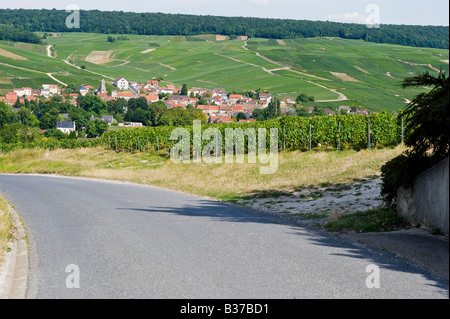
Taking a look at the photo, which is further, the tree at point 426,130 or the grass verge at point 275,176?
the grass verge at point 275,176

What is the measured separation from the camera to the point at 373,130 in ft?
108

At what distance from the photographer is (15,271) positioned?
30.5 ft

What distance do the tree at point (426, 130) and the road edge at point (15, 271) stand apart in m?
8.22

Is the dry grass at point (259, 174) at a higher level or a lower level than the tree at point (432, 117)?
lower

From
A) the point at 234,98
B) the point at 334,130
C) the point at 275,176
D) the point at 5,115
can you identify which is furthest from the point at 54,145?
the point at 234,98

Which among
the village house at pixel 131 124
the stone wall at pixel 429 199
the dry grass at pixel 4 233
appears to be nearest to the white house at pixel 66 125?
the village house at pixel 131 124

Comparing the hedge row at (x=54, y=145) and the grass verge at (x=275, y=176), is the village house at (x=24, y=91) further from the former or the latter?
the grass verge at (x=275, y=176)

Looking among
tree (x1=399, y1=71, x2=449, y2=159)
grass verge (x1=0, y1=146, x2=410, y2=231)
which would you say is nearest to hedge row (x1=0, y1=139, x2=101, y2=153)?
grass verge (x1=0, y1=146, x2=410, y2=231)

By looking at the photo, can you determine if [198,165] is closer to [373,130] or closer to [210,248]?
[373,130]

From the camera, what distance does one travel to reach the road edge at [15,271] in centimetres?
783

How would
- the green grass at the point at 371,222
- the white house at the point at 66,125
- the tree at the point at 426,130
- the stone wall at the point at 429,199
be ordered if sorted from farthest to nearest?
the white house at the point at 66,125 → the green grass at the point at 371,222 → the tree at the point at 426,130 → the stone wall at the point at 429,199
